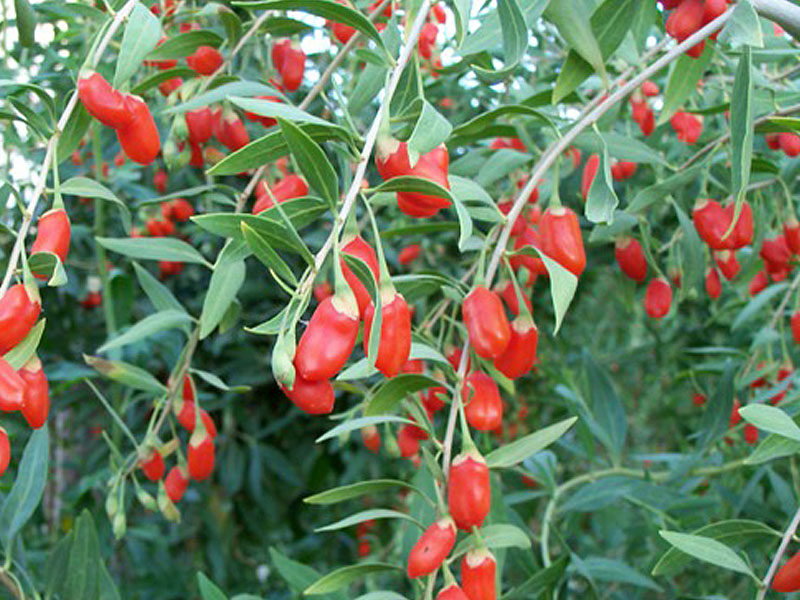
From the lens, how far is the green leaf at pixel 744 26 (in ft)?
2.50

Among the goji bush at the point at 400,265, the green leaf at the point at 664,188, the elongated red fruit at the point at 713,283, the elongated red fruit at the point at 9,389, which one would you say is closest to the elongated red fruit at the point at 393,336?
the goji bush at the point at 400,265

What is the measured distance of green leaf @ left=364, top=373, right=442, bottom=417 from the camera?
84cm

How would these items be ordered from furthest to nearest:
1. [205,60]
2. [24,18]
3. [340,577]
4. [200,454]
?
[200,454] < [205,60] < [24,18] < [340,577]

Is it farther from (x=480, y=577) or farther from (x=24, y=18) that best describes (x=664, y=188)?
(x=24, y=18)

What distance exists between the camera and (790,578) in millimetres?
817

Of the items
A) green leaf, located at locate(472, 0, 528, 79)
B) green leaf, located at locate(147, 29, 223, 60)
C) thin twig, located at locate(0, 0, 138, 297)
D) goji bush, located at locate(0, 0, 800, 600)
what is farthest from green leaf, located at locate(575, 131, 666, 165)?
thin twig, located at locate(0, 0, 138, 297)

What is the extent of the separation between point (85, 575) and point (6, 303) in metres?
0.50

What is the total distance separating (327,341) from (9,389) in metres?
0.20

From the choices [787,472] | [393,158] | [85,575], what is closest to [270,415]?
[787,472]

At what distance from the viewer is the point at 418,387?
86cm

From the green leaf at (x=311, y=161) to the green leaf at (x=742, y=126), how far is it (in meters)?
0.29

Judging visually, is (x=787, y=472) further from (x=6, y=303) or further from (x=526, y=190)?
(x=6, y=303)

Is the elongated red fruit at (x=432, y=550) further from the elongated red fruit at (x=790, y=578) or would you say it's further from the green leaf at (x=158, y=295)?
the green leaf at (x=158, y=295)

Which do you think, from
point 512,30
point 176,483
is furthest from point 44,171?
point 176,483
